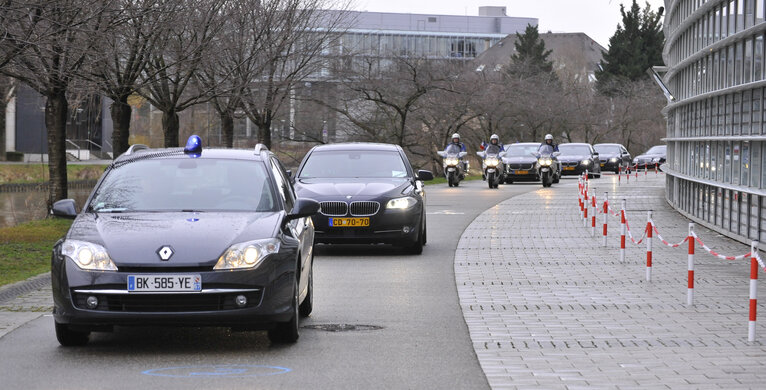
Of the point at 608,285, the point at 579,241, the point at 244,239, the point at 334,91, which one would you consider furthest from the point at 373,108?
the point at 244,239

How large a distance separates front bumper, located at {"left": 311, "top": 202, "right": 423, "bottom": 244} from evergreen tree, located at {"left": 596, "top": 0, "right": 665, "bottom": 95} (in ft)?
266

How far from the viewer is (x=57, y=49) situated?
A: 61.7 ft

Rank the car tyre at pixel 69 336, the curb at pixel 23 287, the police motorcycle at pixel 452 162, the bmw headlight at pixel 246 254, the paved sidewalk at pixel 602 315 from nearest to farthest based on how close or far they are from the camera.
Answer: the paved sidewalk at pixel 602 315, the bmw headlight at pixel 246 254, the car tyre at pixel 69 336, the curb at pixel 23 287, the police motorcycle at pixel 452 162

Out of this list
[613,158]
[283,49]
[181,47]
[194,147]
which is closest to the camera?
[194,147]

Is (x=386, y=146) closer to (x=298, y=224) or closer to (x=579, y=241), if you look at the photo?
(x=579, y=241)

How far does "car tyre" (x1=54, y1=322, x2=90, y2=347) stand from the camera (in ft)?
28.0

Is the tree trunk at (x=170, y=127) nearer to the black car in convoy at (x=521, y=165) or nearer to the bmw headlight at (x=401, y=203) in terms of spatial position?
the bmw headlight at (x=401, y=203)

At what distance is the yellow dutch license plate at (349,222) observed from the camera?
1614 centimetres

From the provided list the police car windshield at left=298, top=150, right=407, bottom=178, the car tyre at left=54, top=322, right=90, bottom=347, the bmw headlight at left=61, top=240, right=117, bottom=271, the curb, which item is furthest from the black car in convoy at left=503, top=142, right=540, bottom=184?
the bmw headlight at left=61, top=240, right=117, bottom=271

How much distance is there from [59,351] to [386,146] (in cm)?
1022

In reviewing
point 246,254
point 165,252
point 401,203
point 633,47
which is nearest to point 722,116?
point 401,203

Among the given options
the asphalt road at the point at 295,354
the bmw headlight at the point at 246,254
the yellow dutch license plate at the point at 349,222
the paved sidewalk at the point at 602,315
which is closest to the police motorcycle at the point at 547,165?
the paved sidewalk at the point at 602,315

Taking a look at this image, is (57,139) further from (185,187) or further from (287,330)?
(287,330)

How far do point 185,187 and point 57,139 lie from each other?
42.5 feet
